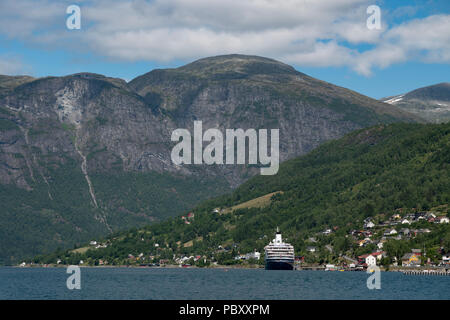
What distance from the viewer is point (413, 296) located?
14012cm

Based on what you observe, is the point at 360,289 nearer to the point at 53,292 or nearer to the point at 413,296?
the point at 413,296

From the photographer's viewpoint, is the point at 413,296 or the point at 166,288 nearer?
the point at 413,296

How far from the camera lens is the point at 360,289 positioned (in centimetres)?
16200
